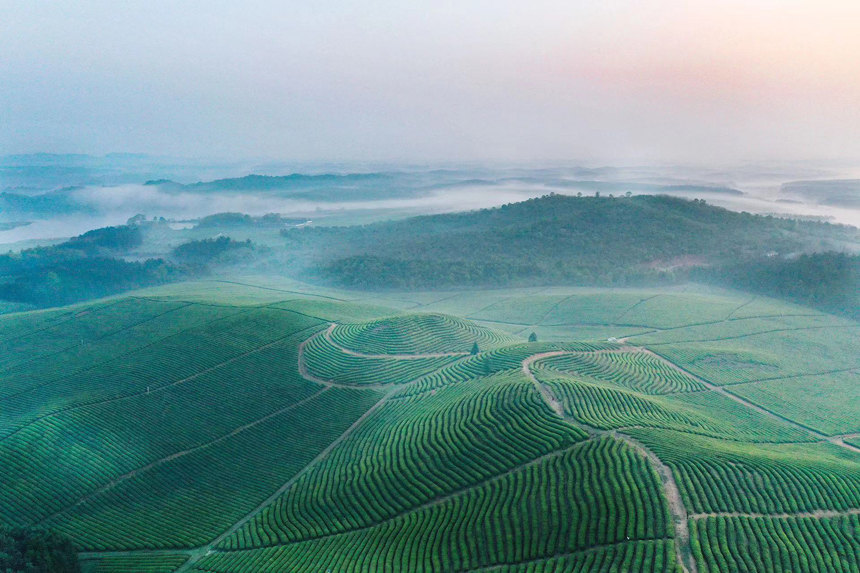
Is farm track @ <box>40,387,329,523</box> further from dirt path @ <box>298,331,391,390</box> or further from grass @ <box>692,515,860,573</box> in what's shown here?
grass @ <box>692,515,860,573</box>

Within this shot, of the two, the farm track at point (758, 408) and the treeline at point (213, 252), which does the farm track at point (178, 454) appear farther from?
the treeline at point (213, 252)

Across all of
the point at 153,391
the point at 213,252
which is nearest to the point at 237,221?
the point at 213,252

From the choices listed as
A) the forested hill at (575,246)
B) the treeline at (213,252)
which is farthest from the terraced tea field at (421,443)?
the treeline at (213,252)

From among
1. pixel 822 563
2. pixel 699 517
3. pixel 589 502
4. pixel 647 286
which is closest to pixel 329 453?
pixel 589 502

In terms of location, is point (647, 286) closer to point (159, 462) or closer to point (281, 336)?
point (281, 336)

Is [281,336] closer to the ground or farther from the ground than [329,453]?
farther from the ground

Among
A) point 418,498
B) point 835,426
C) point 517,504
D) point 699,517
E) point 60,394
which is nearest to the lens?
point 699,517
